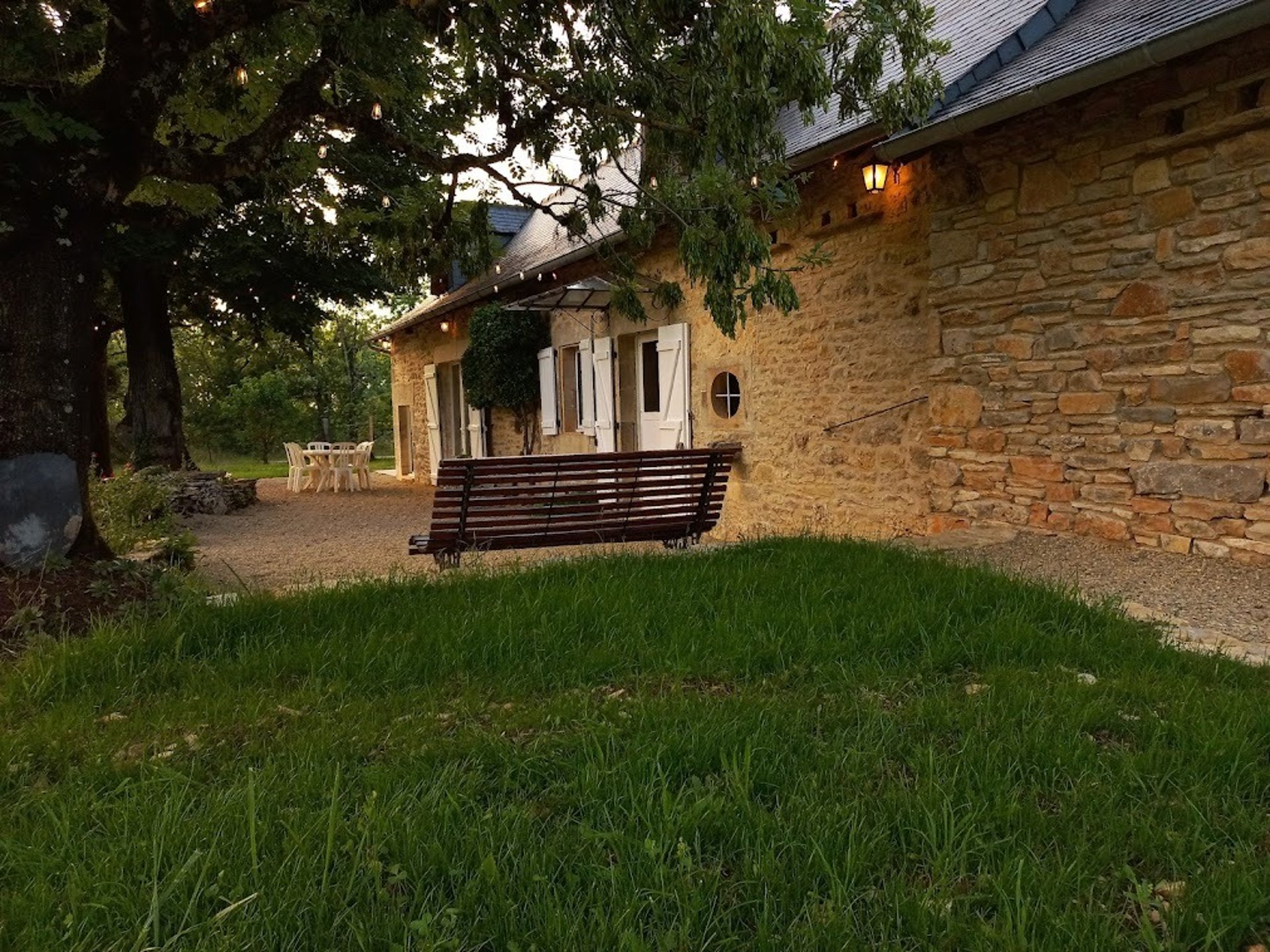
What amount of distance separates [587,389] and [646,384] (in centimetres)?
74

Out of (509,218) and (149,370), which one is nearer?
(149,370)

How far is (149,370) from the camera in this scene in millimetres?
10516

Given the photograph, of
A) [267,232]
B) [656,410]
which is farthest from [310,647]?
[267,232]

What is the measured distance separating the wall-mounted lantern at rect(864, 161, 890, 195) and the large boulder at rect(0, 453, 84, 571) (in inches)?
213

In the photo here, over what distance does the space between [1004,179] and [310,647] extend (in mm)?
4938

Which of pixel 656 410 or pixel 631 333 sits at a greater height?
pixel 631 333

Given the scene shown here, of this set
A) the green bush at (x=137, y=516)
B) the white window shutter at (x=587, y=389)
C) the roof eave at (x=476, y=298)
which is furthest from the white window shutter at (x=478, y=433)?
the green bush at (x=137, y=516)

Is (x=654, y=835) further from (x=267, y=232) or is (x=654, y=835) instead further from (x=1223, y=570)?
(x=267, y=232)

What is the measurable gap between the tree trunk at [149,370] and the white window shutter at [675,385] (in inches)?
264

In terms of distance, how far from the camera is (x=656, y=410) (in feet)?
31.3

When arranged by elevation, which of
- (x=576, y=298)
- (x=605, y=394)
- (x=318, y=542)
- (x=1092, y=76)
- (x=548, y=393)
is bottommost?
(x=318, y=542)

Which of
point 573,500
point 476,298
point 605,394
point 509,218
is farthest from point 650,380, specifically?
point 509,218

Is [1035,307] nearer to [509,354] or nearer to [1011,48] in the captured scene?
[1011,48]

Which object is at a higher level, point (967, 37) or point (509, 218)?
point (509, 218)
